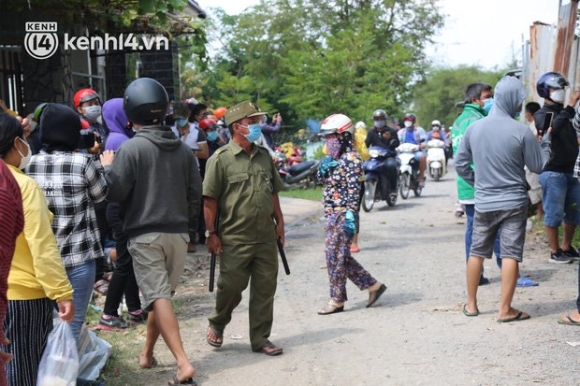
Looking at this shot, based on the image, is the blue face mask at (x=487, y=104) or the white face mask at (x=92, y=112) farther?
the blue face mask at (x=487, y=104)

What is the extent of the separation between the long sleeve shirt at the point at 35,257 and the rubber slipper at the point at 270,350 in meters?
2.39

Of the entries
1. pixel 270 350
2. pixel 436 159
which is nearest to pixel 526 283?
pixel 270 350

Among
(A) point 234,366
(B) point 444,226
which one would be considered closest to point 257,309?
(A) point 234,366

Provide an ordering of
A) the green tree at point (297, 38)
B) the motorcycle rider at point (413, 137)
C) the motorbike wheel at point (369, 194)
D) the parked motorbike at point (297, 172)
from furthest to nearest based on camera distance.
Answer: the green tree at point (297, 38) < the parked motorbike at point (297, 172) < the motorcycle rider at point (413, 137) < the motorbike wheel at point (369, 194)

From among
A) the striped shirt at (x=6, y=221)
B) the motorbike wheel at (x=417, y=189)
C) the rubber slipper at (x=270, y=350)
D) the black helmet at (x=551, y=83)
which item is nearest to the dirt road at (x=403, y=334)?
the rubber slipper at (x=270, y=350)

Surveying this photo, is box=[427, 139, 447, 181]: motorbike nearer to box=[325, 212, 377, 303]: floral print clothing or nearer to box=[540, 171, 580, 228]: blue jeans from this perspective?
box=[540, 171, 580, 228]: blue jeans

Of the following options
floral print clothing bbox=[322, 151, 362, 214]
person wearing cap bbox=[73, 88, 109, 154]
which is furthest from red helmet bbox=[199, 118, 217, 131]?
floral print clothing bbox=[322, 151, 362, 214]

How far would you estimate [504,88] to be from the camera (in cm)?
704

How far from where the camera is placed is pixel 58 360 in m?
4.45

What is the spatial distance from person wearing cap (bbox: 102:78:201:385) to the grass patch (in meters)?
13.2

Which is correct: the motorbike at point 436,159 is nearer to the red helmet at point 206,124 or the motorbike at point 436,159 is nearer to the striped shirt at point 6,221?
the red helmet at point 206,124

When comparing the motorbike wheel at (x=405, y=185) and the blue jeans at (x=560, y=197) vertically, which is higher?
the blue jeans at (x=560, y=197)

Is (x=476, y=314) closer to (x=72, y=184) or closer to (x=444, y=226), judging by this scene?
(x=72, y=184)

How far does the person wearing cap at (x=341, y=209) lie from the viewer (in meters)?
7.70
